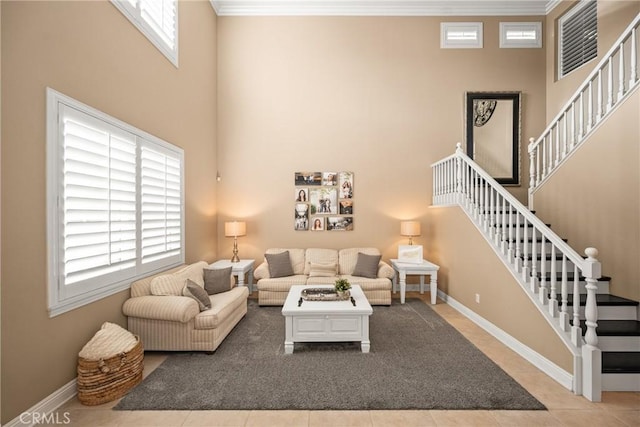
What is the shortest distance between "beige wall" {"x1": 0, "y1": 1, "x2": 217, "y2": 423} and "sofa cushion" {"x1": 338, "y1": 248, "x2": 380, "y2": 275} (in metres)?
3.69

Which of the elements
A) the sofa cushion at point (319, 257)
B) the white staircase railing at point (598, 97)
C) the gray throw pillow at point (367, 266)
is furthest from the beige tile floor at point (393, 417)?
the sofa cushion at point (319, 257)

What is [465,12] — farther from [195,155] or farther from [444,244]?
[195,155]

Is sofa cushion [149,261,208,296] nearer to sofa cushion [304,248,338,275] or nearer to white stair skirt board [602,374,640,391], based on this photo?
sofa cushion [304,248,338,275]

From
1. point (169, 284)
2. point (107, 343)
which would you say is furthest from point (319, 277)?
point (107, 343)

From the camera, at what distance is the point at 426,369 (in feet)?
10.8

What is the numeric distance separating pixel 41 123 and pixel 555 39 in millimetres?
8589

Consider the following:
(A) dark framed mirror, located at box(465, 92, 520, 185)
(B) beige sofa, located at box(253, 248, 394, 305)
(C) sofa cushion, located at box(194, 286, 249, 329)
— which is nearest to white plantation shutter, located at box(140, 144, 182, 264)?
(C) sofa cushion, located at box(194, 286, 249, 329)

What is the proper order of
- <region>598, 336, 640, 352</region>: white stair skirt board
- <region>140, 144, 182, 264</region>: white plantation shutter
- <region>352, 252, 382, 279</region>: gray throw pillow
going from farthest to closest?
<region>352, 252, 382, 279</region>: gray throw pillow → <region>140, 144, 182, 264</region>: white plantation shutter → <region>598, 336, 640, 352</region>: white stair skirt board

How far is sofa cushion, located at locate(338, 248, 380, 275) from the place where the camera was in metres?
6.05

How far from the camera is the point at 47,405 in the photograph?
2.55 metres

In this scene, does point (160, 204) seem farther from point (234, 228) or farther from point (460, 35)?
point (460, 35)

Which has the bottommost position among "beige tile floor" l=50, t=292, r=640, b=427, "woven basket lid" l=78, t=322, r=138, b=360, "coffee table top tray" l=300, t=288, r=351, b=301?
"beige tile floor" l=50, t=292, r=640, b=427

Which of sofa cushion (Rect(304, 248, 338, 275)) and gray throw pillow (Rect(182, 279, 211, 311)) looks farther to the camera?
sofa cushion (Rect(304, 248, 338, 275))

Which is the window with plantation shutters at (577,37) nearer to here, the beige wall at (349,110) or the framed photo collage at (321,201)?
the beige wall at (349,110)
